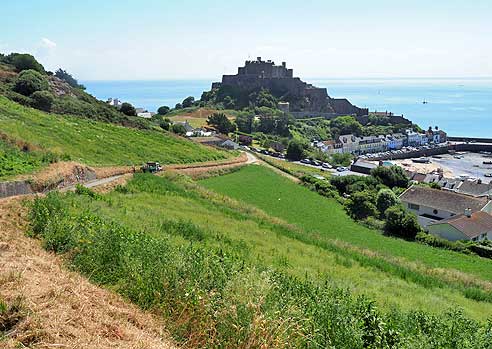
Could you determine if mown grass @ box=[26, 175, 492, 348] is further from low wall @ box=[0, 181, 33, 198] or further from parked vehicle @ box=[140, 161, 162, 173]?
parked vehicle @ box=[140, 161, 162, 173]

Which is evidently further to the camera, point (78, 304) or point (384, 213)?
point (384, 213)

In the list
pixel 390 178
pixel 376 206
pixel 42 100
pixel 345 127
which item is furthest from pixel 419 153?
pixel 42 100

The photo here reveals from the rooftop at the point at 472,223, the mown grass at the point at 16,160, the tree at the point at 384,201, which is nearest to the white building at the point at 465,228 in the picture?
the rooftop at the point at 472,223

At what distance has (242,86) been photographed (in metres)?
92.9

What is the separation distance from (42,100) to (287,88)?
67.9 metres

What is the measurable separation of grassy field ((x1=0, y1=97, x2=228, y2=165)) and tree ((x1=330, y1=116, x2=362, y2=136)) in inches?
2111

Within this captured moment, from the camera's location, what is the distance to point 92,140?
1033 inches

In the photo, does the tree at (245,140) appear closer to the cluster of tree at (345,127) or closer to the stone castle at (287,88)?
the cluster of tree at (345,127)

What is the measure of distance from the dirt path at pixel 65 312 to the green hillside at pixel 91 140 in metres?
11.8

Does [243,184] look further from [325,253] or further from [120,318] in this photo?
[120,318]

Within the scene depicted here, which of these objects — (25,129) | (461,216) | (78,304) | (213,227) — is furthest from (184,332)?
(461,216)

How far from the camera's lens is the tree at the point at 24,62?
1612 inches

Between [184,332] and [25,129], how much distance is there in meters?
20.6

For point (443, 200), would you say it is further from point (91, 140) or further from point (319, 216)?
point (91, 140)
